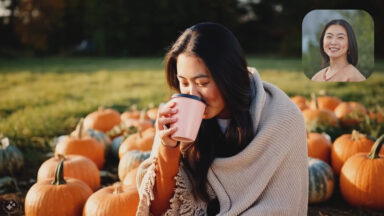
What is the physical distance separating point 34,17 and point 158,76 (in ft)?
Result: 54.7

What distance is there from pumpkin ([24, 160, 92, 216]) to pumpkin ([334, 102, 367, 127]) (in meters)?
2.79

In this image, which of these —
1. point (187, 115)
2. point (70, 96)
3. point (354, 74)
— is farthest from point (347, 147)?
point (70, 96)

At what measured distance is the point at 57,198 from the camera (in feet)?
8.02

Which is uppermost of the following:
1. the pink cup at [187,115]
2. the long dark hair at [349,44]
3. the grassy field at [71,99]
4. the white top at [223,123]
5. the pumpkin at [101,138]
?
the long dark hair at [349,44]

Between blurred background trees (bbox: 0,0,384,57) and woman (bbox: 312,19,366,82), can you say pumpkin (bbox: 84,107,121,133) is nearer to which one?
woman (bbox: 312,19,366,82)

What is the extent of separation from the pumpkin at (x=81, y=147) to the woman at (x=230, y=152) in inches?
59.9

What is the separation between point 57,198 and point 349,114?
3.01 m

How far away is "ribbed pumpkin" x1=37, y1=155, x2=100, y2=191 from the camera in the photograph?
9.43 feet

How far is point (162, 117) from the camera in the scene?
5.33ft

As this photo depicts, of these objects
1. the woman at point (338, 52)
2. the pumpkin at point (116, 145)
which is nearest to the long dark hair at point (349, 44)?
the woman at point (338, 52)

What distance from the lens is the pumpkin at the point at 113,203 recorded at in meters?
2.32

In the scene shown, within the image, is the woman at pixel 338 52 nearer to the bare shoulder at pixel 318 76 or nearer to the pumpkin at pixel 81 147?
the bare shoulder at pixel 318 76

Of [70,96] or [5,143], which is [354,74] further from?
[70,96]

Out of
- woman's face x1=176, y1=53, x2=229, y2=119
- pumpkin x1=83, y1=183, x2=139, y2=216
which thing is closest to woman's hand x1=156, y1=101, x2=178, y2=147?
woman's face x1=176, y1=53, x2=229, y2=119
